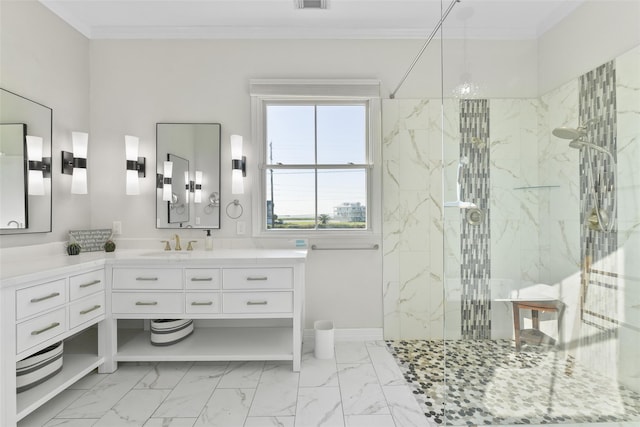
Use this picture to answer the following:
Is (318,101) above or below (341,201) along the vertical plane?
above

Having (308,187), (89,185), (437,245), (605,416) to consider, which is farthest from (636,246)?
(89,185)

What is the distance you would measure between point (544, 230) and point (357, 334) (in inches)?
75.2

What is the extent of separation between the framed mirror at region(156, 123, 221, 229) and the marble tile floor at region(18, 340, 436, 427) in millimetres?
1143

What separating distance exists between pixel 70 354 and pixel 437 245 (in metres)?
2.85

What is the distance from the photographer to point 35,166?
2145 mm

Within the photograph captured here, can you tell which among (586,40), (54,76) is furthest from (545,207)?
(54,76)

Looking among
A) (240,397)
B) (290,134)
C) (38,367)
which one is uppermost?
(290,134)

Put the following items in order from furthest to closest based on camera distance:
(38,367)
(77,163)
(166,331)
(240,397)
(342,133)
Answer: (342,133)
(77,163)
(166,331)
(240,397)
(38,367)

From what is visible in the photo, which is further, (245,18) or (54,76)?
(245,18)

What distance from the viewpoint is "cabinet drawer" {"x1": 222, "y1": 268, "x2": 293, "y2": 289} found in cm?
216

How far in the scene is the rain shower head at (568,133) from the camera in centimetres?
110

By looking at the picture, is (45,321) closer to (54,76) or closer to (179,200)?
(179,200)

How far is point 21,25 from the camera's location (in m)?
2.15

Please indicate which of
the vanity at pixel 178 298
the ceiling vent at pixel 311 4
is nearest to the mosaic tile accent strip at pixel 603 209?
the vanity at pixel 178 298
